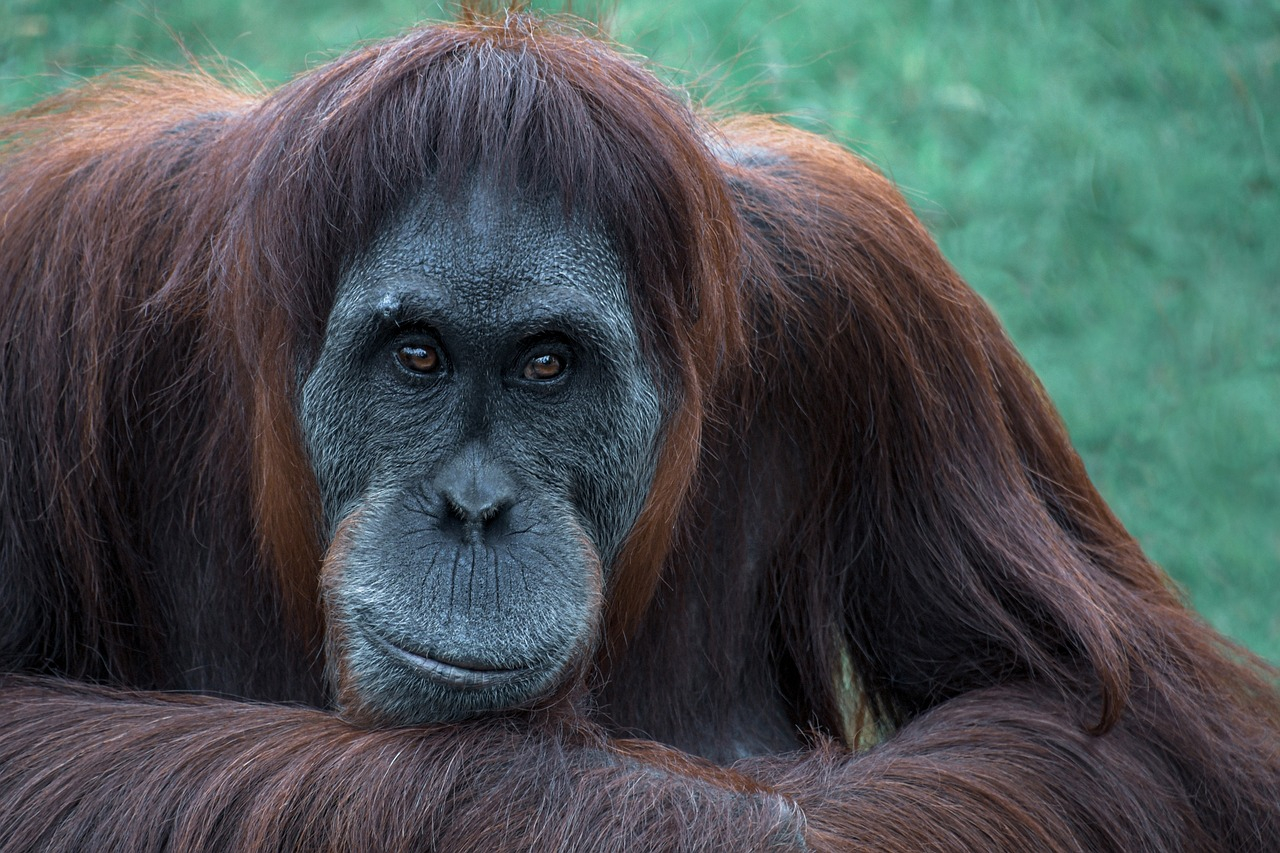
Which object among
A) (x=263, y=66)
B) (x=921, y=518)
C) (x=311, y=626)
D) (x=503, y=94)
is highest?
(x=263, y=66)

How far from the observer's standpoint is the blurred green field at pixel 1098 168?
4.36 m

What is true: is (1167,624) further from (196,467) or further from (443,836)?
(196,467)

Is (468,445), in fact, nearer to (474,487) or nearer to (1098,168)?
(474,487)

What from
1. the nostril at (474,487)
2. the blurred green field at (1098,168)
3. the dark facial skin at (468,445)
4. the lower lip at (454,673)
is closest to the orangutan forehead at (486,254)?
the dark facial skin at (468,445)

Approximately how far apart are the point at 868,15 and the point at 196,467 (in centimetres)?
282

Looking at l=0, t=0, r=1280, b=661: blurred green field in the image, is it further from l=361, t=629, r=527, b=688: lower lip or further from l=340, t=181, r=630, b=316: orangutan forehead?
l=361, t=629, r=527, b=688: lower lip

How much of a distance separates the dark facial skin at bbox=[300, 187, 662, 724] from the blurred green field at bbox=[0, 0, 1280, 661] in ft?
8.35

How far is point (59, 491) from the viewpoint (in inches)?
87.0

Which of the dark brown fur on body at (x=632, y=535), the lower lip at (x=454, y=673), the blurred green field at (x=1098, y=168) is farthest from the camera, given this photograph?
the blurred green field at (x=1098, y=168)

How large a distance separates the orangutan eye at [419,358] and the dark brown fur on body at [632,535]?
131 millimetres

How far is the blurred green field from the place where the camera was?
4.36 m

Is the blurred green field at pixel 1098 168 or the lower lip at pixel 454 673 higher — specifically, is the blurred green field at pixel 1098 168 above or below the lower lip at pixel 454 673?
above

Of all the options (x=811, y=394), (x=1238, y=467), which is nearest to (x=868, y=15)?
(x=1238, y=467)

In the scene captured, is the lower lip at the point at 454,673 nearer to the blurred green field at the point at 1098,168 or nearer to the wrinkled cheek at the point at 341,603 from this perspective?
the wrinkled cheek at the point at 341,603
